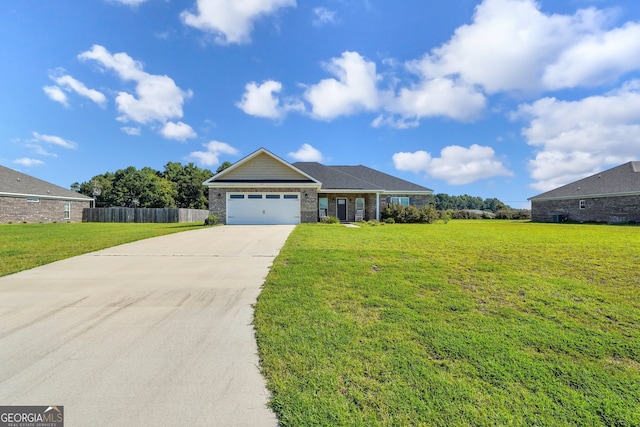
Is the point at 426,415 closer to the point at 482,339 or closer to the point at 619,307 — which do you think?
the point at 482,339

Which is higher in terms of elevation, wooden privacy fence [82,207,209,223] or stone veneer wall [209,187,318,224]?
stone veneer wall [209,187,318,224]

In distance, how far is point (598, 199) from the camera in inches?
1005

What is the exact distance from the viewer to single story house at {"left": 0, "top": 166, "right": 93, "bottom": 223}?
24.7m

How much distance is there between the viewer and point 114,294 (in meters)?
5.15

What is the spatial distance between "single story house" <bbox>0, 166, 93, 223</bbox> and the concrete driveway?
2697cm

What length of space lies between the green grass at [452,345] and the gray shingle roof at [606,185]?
1006 inches

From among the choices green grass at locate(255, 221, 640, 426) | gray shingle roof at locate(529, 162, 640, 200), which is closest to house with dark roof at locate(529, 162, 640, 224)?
gray shingle roof at locate(529, 162, 640, 200)

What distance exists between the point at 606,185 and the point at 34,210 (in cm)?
5175

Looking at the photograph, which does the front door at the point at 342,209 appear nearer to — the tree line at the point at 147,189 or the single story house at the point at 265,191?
the single story house at the point at 265,191

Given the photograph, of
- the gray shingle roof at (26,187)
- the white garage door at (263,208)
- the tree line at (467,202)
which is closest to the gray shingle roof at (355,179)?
the white garage door at (263,208)

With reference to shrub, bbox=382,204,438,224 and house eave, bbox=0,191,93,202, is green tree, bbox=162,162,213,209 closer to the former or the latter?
house eave, bbox=0,191,93,202

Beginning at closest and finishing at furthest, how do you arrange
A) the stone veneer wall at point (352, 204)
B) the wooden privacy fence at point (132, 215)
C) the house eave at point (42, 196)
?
the stone veneer wall at point (352, 204) → the house eave at point (42, 196) → the wooden privacy fence at point (132, 215)

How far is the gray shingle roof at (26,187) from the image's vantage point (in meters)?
25.1

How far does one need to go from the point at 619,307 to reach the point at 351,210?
19226 mm
